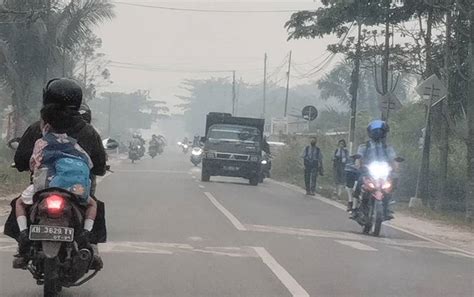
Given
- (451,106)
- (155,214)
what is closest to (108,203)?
(155,214)

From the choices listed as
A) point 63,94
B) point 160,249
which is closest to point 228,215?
point 160,249

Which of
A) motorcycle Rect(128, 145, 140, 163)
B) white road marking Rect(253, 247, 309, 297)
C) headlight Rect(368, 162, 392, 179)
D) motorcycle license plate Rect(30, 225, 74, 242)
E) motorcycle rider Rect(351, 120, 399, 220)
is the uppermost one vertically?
motorcycle rider Rect(351, 120, 399, 220)

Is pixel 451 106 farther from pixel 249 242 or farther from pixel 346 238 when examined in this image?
pixel 249 242

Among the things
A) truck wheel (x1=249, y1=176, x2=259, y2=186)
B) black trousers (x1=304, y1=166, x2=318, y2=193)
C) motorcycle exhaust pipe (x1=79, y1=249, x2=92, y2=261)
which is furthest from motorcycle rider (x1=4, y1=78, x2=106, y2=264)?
truck wheel (x1=249, y1=176, x2=259, y2=186)

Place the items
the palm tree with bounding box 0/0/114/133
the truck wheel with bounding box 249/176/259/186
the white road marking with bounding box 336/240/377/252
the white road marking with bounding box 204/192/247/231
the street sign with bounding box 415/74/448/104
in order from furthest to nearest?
the palm tree with bounding box 0/0/114/133 → the truck wheel with bounding box 249/176/259/186 → the street sign with bounding box 415/74/448/104 → the white road marking with bounding box 204/192/247/231 → the white road marking with bounding box 336/240/377/252

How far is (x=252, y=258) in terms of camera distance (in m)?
→ 10.1

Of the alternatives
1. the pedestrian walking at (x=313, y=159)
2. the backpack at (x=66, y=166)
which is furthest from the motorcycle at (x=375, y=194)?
the pedestrian walking at (x=313, y=159)

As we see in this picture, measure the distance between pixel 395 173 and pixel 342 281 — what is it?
569 cm

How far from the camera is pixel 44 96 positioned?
6.76 meters

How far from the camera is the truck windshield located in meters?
28.8

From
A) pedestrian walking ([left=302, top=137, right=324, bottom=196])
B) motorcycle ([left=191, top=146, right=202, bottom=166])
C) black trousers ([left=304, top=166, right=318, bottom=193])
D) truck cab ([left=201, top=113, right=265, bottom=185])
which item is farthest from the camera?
motorcycle ([left=191, top=146, right=202, bottom=166])

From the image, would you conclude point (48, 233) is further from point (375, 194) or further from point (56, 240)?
point (375, 194)

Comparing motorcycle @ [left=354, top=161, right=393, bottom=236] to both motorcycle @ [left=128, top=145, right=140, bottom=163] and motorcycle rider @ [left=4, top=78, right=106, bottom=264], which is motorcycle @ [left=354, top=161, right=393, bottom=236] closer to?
motorcycle rider @ [left=4, top=78, right=106, bottom=264]

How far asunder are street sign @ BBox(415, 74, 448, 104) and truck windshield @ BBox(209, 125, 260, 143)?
31.2ft
